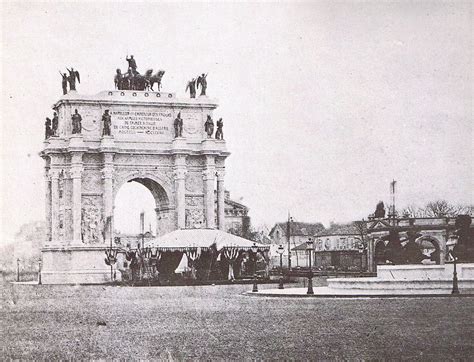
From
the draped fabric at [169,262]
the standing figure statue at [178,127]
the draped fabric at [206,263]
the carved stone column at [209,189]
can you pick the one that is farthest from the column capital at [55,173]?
the draped fabric at [206,263]

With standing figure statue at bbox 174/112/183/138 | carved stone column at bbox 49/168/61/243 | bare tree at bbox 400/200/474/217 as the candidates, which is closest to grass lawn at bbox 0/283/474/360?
carved stone column at bbox 49/168/61/243

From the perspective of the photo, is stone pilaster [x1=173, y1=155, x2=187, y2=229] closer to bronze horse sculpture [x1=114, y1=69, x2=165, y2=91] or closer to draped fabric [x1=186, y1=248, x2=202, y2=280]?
bronze horse sculpture [x1=114, y1=69, x2=165, y2=91]

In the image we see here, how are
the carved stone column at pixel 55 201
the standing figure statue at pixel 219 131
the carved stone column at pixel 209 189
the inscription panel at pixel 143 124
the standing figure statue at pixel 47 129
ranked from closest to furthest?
the carved stone column at pixel 55 201 → the inscription panel at pixel 143 124 → the standing figure statue at pixel 47 129 → the carved stone column at pixel 209 189 → the standing figure statue at pixel 219 131

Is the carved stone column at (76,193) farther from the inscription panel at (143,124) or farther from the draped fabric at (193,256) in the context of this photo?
the draped fabric at (193,256)

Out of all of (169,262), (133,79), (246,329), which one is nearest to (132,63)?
(133,79)

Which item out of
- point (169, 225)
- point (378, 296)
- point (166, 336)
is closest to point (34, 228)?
point (169, 225)

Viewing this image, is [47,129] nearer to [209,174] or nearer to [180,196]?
[180,196]
